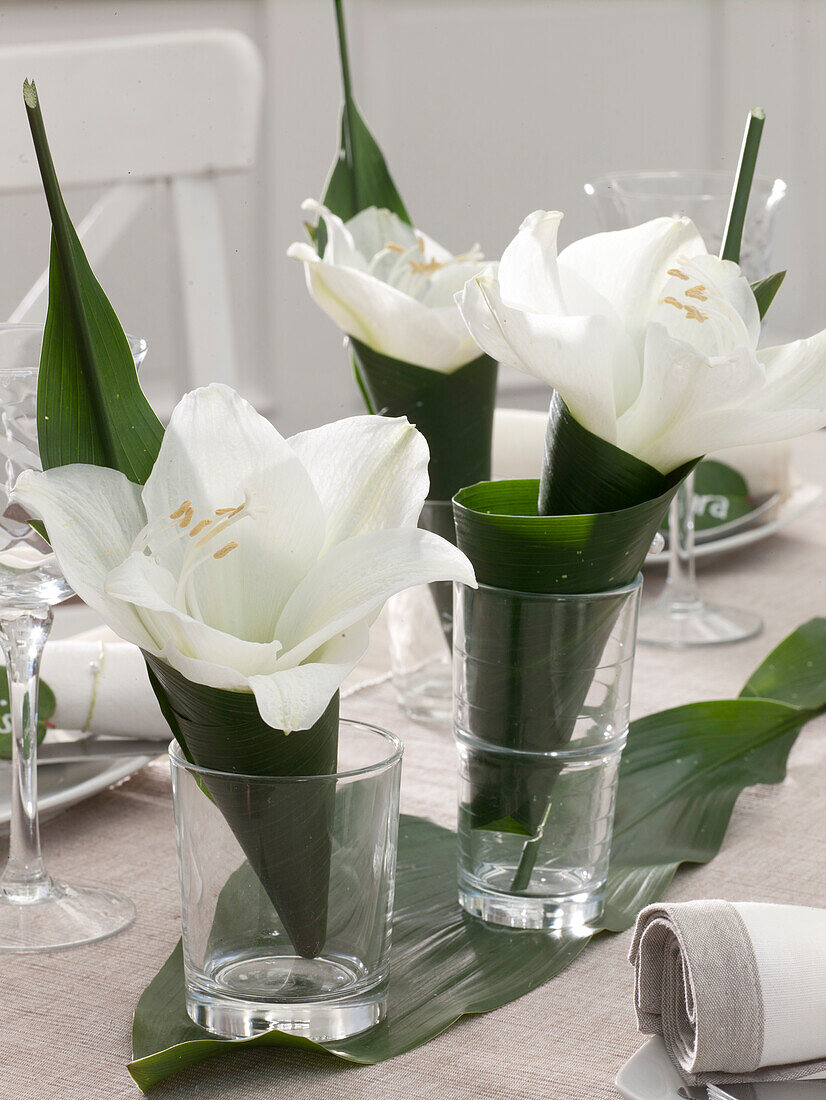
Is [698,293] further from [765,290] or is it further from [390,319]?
[390,319]

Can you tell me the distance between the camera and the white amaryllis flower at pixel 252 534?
40 centimetres

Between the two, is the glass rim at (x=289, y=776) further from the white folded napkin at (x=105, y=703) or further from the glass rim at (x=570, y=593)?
the white folded napkin at (x=105, y=703)

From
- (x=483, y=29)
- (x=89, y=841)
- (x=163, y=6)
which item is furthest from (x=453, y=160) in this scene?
(x=89, y=841)

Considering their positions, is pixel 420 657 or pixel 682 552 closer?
pixel 420 657

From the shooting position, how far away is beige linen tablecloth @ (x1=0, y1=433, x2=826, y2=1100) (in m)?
0.44

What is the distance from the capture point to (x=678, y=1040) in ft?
1.42

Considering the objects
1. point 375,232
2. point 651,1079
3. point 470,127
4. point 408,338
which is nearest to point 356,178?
point 375,232

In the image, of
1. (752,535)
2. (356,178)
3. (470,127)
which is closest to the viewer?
(356,178)

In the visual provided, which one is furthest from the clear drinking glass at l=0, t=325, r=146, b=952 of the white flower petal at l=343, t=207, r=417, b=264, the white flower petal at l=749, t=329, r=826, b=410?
the white flower petal at l=343, t=207, r=417, b=264

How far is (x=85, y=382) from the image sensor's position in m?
0.43

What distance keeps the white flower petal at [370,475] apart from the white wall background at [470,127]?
8.67 ft

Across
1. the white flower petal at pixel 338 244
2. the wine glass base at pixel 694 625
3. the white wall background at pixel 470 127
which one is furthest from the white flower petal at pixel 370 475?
the white wall background at pixel 470 127

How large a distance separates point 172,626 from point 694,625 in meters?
0.63

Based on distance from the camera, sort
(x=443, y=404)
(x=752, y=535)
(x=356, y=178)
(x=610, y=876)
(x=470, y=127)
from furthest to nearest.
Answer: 1. (x=470, y=127)
2. (x=752, y=535)
3. (x=356, y=178)
4. (x=443, y=404)
5. (x=610, y=876)
